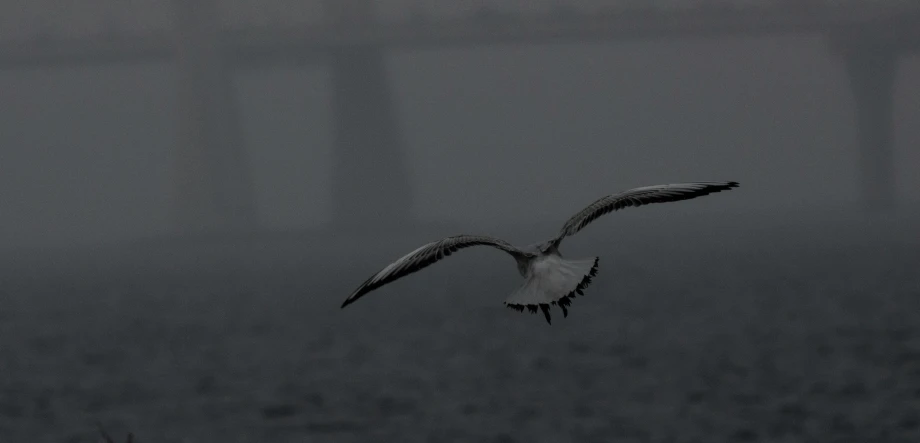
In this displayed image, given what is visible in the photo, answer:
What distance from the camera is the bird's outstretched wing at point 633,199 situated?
9465 mm

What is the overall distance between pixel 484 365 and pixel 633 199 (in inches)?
1496

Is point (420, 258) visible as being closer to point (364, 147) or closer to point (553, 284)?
point (553, 284)

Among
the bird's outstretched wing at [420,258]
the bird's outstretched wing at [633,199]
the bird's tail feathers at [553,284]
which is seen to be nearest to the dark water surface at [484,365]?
the bird's outstretched wing at [633,199]

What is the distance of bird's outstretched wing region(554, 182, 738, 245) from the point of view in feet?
31.1

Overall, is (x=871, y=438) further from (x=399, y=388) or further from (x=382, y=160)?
(x=382, y=160)

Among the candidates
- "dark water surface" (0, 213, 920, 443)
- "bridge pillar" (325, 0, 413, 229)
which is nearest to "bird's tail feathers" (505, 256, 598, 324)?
"dark water surface" (0, 213, 920, 443)

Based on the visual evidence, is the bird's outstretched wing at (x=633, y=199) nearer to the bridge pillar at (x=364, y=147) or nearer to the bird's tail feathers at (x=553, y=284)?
the bird's tail feathers at (x=553, y=284)

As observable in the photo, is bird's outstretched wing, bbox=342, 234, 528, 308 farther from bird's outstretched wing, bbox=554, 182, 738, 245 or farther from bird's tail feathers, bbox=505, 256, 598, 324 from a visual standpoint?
bird's outstretched wing, bbox=554, 182, 738, 245

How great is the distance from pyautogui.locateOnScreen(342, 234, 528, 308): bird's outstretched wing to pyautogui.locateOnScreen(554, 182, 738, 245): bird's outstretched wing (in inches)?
22.7

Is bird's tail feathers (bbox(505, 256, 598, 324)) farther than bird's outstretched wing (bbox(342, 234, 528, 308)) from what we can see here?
Yes

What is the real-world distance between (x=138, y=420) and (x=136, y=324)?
39604mm

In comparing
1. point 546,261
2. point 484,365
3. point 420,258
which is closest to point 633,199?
point 546,261

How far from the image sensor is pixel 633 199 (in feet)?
32.1

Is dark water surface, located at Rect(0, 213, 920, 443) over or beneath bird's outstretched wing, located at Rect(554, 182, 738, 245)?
beneath
